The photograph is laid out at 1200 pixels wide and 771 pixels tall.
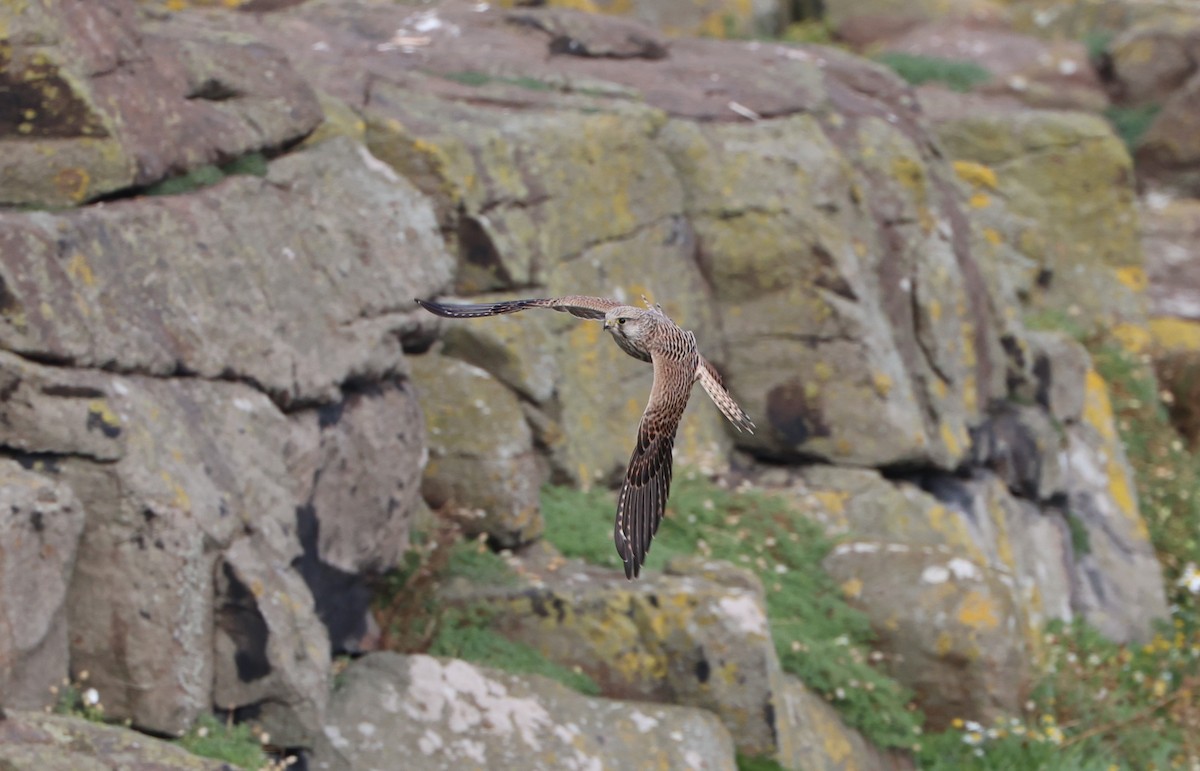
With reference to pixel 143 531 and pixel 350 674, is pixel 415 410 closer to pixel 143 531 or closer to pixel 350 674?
pixel 350 674

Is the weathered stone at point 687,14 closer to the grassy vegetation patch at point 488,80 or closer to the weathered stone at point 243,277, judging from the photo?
the grassy vegetation patch at point 488,80

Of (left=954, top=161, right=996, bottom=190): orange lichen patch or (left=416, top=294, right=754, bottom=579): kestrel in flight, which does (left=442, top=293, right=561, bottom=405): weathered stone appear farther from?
(left=954, top=161, right=996, bottom=190): orange lichen patch

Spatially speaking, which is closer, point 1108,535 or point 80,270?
point 80,270

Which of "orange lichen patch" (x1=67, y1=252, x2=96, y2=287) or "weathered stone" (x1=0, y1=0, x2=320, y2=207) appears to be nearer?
"orange lichen patch" (x1=67, y1=252, x2=96, y2=287)

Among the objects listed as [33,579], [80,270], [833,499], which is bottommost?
[833,499]

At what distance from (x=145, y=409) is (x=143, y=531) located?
0.56m

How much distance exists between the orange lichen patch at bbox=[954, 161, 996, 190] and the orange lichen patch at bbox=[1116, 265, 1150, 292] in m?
1.91

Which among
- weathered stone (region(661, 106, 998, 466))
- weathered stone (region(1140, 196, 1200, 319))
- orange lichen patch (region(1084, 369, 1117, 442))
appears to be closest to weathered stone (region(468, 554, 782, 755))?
weathered stone (region(661, 106, 998, 466))

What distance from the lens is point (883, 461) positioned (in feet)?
36.9

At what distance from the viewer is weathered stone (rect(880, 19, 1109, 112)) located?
68.3 feet

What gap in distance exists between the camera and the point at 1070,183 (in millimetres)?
17109

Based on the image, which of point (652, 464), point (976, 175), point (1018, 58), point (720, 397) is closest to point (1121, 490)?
point (976, 175)

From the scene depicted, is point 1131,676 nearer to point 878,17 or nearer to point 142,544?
point 142,544

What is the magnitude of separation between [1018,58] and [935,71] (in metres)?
3.06
